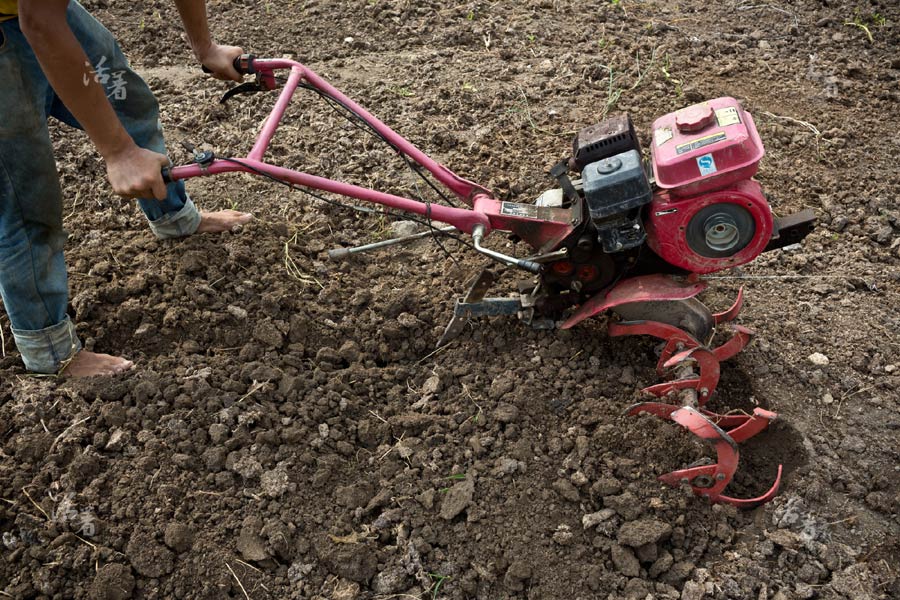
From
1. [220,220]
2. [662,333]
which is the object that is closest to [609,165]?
[662,333]

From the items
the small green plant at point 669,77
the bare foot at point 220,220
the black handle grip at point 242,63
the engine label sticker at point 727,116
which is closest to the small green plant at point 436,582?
the engine label sticker at point 727,116

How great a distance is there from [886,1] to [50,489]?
5452mm

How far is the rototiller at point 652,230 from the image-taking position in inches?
106

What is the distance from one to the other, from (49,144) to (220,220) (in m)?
0.91

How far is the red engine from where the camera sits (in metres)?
2.67

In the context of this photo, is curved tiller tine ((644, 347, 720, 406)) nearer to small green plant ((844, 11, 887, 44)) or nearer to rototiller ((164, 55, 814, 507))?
rototiller ((164, 55, 814, 507))

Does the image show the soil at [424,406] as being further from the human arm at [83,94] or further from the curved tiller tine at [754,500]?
the human arm at [83,94]

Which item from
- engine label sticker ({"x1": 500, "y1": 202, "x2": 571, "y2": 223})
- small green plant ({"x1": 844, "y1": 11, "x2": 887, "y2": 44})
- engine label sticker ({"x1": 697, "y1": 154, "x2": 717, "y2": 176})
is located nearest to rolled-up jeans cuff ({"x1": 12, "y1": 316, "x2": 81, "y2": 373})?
engine label sticker ({"x1": 500, "y1": 202, "x2": 571, "y2": 223})

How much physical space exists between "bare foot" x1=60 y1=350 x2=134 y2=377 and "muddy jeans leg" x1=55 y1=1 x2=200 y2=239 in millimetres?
676

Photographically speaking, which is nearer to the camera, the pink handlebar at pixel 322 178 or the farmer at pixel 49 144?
the farmer at pixel 49 144

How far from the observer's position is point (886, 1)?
205 inches

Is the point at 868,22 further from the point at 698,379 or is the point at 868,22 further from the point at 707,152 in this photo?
the point at 698,379

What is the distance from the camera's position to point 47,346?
3.09 metres

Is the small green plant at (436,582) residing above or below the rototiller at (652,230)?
below
